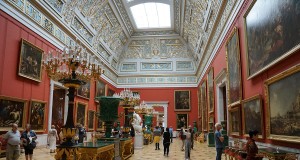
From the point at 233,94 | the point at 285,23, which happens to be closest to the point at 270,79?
the point at 285,23

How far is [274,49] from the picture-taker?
6.10 m

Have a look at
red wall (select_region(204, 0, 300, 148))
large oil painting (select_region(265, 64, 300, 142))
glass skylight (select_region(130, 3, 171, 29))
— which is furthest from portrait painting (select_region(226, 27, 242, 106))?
glass skylight (select_region(130, 3, 171, 29))

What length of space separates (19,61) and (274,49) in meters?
8.64

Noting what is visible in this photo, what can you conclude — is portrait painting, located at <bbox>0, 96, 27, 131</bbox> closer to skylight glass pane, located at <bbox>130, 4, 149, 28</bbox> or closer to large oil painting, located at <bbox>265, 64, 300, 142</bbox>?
large oil painting, located at <bbox>265, 64, 300, 142</bbox>

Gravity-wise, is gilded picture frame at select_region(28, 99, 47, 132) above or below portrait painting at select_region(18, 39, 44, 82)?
below

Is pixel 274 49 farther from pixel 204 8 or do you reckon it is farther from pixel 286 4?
pixel 204 8

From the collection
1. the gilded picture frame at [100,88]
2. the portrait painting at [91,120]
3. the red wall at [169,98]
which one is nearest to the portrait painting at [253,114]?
the portrait painting at [91,120]

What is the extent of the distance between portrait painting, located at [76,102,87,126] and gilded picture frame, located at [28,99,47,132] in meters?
4.26

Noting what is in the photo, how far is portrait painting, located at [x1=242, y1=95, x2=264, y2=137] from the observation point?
23.2ft

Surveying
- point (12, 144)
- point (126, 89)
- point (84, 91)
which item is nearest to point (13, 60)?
point (12, 144)

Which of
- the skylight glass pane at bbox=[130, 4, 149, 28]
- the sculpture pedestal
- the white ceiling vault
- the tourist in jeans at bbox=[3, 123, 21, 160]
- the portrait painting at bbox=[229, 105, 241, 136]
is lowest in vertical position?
the sculpture pedestal

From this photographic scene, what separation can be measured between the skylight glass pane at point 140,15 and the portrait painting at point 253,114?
14.1m

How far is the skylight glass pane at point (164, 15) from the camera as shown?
20.3 m

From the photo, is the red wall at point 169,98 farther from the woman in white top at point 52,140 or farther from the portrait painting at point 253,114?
the portrait painting at point 253,114
